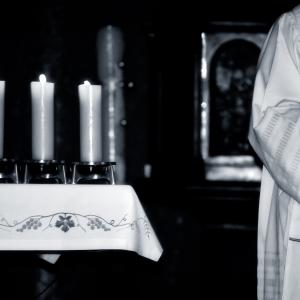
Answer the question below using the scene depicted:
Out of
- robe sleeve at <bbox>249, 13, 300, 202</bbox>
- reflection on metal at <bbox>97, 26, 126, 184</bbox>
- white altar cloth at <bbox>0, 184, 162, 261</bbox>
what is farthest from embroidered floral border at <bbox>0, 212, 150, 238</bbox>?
reflection on metal at <bbox>97, 26, 126, 184</bbox>

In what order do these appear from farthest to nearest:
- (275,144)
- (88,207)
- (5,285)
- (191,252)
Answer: (191,252)
(5,285)
(275,144)
(88,207)

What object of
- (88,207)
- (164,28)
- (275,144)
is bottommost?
(88,207)

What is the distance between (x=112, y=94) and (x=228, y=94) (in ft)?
2.15

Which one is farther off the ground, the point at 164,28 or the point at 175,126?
the point at 164,28

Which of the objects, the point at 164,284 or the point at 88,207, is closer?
the point at 88,207

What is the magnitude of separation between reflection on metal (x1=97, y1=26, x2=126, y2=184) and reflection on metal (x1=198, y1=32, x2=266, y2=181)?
1.58ft

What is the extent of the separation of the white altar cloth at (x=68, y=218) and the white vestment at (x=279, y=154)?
489mm

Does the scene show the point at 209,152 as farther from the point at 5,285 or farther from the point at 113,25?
the point at 5,285

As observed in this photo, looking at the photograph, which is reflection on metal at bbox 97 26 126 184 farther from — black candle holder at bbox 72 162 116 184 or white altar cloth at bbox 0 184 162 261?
white altar cloth at bbox 0 184 162 261

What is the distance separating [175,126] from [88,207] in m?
1.73

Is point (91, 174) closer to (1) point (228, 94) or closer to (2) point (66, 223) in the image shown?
(2) point (66, 223)

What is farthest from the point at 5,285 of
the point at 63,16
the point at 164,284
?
the point at 63,16

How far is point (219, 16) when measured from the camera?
313cm

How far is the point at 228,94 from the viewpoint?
3170 mm
